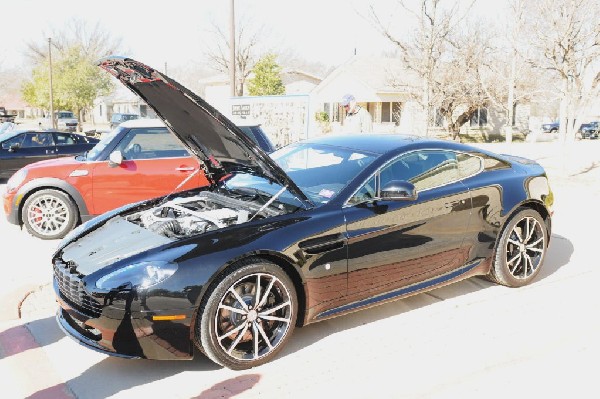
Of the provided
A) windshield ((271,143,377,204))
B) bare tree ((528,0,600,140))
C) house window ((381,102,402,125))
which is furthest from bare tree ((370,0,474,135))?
house window ((381,102,402,125))

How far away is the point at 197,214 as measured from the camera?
4.13 m

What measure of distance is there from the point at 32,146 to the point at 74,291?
1018cm

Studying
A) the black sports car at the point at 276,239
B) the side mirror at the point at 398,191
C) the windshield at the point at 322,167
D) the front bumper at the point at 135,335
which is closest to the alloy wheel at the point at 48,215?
the black sports car at the point at 276,239

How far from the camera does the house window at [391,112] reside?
3472cm

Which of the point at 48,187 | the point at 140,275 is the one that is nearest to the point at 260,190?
the point at 140,275

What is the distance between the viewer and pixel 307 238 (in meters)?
3.81

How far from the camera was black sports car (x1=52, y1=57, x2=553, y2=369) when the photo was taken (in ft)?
11.1

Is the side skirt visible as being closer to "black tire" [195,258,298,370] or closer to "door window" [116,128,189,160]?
"black tire" [195,258,298,370]

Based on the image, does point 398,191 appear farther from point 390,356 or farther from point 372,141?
point 390,356

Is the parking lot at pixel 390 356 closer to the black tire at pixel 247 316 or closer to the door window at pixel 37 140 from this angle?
the black tire at pixel 247 316

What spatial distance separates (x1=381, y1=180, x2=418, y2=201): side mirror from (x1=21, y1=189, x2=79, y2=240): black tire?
4826mm

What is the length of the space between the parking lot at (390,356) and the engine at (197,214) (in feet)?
3.05

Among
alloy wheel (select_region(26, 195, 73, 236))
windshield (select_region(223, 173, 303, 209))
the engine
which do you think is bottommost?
alloy wheel (select_region(26, 195, 73, 236))

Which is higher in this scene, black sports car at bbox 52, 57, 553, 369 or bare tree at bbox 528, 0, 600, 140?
bare tree at bbox 528, 0, 600, 140
